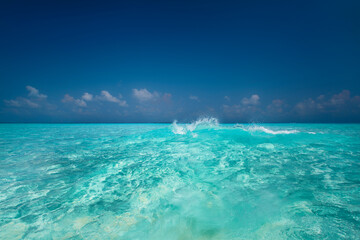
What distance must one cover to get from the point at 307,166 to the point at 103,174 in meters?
9.88

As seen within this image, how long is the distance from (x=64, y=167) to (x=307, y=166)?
12.4 metres

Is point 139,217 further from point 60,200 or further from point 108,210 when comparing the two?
point 60,200

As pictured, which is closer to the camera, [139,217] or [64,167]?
[139,217]

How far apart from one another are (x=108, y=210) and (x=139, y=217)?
0.96 meters

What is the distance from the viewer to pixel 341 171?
670 centimetres

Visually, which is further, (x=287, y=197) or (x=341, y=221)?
(x=287, y=197)

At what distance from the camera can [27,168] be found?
7488 millimetres

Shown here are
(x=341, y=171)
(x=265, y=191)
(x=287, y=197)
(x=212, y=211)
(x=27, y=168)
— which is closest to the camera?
(x=212, y=211)

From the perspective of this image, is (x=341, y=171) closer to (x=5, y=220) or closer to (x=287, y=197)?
(x=287, y=197)

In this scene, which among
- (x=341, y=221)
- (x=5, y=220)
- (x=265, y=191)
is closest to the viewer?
(x=341, y=221)

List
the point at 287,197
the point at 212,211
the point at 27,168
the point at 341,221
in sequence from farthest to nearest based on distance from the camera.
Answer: the point at 27,168 → the point at 287,197 → the point at 212,211 → the point at 341,221

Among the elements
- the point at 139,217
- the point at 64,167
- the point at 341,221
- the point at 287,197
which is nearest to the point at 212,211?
the point at 139,217

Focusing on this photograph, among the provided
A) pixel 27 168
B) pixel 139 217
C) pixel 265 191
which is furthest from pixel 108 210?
pixel 27 168

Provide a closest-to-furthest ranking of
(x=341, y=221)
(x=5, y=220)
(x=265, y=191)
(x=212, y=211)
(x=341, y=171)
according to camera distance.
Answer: (x=341, y=221)
(x=5, y=220)
(x=212, y=211)
(x=265, y=191)
(x=341, y=171)
